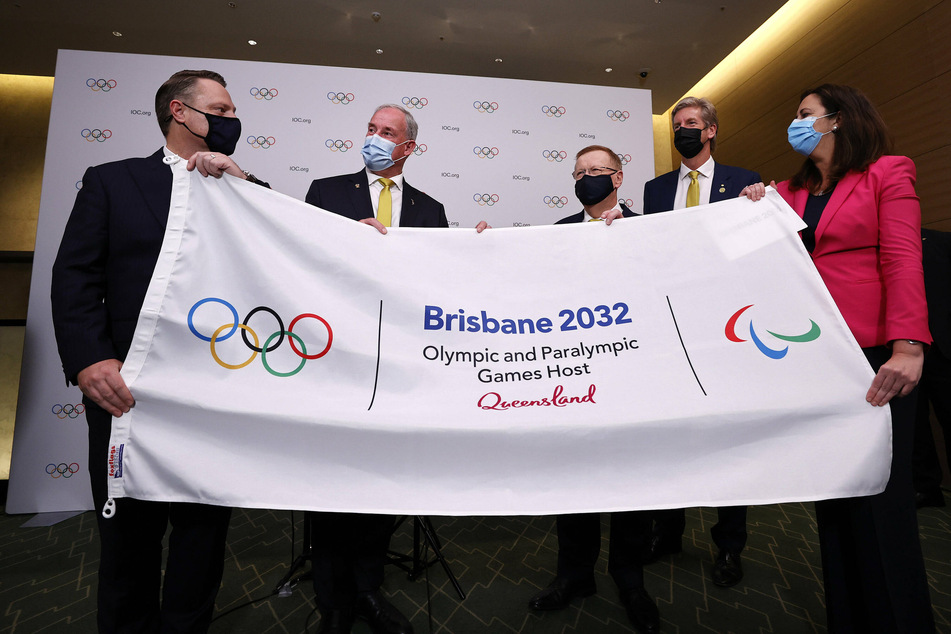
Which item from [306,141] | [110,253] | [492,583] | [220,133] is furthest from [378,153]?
[492,583]

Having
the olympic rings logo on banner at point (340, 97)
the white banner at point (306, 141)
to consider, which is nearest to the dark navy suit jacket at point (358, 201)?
the white banner at point (306, 141)

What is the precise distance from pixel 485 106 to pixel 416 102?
58 centimetres

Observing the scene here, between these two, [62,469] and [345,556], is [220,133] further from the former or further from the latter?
[62,469]

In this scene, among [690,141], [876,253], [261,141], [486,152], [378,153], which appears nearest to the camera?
[876,253]

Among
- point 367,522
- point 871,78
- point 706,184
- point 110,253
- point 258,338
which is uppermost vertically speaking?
point 871,78

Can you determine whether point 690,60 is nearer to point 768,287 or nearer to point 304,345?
point 768,287

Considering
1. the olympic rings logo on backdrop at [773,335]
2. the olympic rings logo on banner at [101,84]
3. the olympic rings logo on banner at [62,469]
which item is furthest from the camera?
the olympic rings logo on banner at [101,84]

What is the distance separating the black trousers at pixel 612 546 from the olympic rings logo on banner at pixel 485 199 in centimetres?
259

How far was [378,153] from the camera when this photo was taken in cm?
200

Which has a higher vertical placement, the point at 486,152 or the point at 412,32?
the point at 412,32

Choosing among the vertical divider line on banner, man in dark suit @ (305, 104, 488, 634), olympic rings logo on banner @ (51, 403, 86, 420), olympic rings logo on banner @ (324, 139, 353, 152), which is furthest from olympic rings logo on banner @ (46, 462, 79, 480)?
the vertical divider line on banner

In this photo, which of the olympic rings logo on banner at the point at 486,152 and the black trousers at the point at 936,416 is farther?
the olympic rings logo on banner at the point at 486,152

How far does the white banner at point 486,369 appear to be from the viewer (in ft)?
3.89

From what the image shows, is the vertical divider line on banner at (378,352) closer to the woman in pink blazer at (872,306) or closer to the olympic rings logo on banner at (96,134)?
the woman in pink blazer at (872,306)
